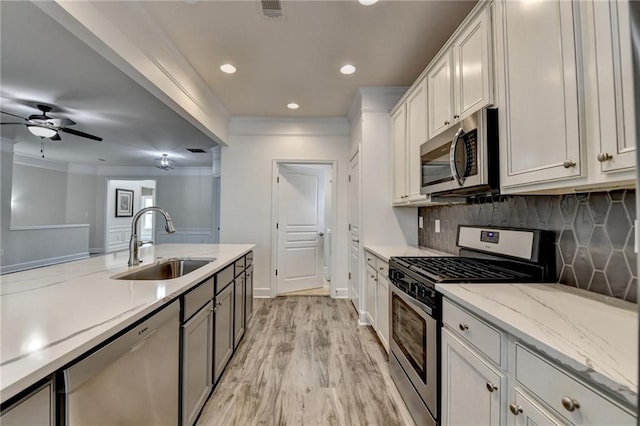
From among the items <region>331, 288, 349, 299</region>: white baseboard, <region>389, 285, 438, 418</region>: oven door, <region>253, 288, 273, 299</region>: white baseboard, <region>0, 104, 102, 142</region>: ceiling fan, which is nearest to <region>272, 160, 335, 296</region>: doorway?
<region>253, 288, 273, 299</region>: white baseboard

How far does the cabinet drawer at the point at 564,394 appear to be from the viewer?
63 centimetres

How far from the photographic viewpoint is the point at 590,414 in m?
0.67

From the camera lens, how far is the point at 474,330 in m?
1.12

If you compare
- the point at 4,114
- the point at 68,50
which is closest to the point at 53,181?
the point at 4,114

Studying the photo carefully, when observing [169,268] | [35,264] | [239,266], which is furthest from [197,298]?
[35,264]

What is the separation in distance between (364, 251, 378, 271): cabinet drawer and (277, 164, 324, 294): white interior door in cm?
162

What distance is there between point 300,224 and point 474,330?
3.66 m

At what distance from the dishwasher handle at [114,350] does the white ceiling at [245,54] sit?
181 centimetres

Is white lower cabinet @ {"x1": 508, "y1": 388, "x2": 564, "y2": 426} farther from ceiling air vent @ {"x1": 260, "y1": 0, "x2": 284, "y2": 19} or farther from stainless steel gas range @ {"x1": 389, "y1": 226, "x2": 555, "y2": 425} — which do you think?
ceiling air vent @ {"x1": 260, "y1": 0, "x2": 284, "y2": 19}

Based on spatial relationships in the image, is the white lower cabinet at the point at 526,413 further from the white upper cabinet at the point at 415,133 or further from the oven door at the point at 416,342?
the white upper cabinet at the point at 415,133

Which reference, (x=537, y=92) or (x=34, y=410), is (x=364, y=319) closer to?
(x=537, y=92)

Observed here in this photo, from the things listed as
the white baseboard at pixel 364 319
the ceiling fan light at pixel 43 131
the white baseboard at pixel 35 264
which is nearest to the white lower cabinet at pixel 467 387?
the white baseboard at pixel 364 319

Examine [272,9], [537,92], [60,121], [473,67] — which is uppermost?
[272,9]

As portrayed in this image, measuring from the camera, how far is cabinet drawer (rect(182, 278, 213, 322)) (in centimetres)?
148
